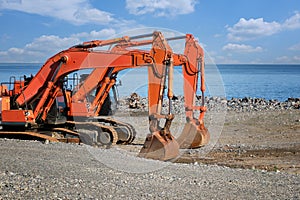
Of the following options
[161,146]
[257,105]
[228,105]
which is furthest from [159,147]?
[257,105]

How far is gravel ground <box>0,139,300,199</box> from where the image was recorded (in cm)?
680

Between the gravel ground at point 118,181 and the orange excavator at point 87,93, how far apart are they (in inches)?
129

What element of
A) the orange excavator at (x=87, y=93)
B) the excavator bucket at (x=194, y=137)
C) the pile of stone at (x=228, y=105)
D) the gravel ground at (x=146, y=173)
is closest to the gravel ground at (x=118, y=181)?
the gravel ground at (x=146, y=173)

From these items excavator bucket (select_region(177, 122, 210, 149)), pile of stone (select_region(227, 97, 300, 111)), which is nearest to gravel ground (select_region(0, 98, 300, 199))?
excavator bucket (select_region(177, 122, 210, 149))

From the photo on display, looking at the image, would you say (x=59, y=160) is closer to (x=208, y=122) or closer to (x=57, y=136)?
(x=57, y=136)

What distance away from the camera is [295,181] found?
28.5 ft

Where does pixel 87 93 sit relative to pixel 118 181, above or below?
above

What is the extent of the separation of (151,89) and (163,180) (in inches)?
148

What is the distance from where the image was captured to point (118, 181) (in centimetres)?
774

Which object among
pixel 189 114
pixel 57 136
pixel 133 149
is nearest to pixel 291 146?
pixel 189 114

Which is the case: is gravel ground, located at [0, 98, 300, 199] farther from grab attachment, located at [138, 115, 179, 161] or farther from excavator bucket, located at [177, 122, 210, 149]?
grab attachment, located at [138, 115, 179, 161]

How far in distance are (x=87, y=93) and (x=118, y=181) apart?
6.98 meters

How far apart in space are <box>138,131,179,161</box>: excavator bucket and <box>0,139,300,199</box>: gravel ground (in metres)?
0.74

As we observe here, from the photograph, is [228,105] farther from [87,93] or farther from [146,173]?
[146,173]
